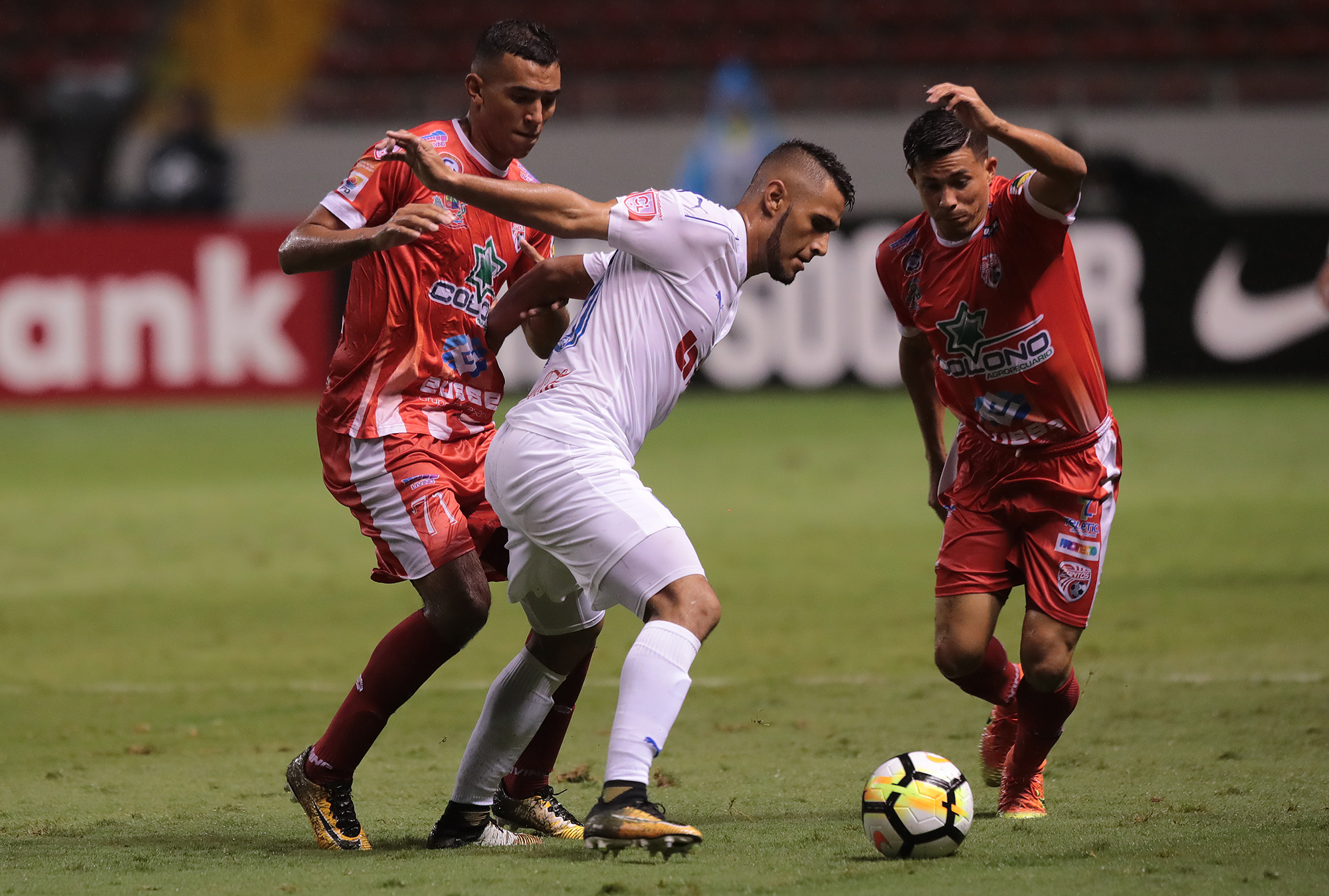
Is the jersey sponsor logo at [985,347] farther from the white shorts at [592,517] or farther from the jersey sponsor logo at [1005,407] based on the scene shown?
the white shorts at [592,517]

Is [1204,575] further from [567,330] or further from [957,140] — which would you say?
[567,330]

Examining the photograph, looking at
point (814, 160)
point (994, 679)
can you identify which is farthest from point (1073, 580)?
point (814, 160)

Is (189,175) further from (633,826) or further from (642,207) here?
(633,826)

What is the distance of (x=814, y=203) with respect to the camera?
4281mm

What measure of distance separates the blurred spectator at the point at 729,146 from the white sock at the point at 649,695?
16918 millimetres

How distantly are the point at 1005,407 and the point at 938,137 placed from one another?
881 mm

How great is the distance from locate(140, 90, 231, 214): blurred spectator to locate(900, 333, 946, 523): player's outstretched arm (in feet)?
54.0

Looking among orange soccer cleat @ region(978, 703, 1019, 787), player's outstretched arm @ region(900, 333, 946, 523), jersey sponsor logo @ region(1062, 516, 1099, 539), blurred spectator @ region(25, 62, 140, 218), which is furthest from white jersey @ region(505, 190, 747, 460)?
blurred spectator @ region(25, 62, 140, 218)

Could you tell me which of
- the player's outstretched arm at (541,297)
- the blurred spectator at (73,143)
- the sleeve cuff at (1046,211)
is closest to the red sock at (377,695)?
the player's outstretched arm at (541,297)

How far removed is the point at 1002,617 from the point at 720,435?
7.54m

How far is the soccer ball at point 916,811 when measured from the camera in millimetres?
4059

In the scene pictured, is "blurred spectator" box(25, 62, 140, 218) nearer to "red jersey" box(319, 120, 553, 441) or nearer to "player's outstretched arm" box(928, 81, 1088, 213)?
"red jersey" box(319, 120, 553, 441)

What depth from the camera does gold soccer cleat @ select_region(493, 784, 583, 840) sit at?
15.5 ft

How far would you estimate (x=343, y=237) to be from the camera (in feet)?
14.2
